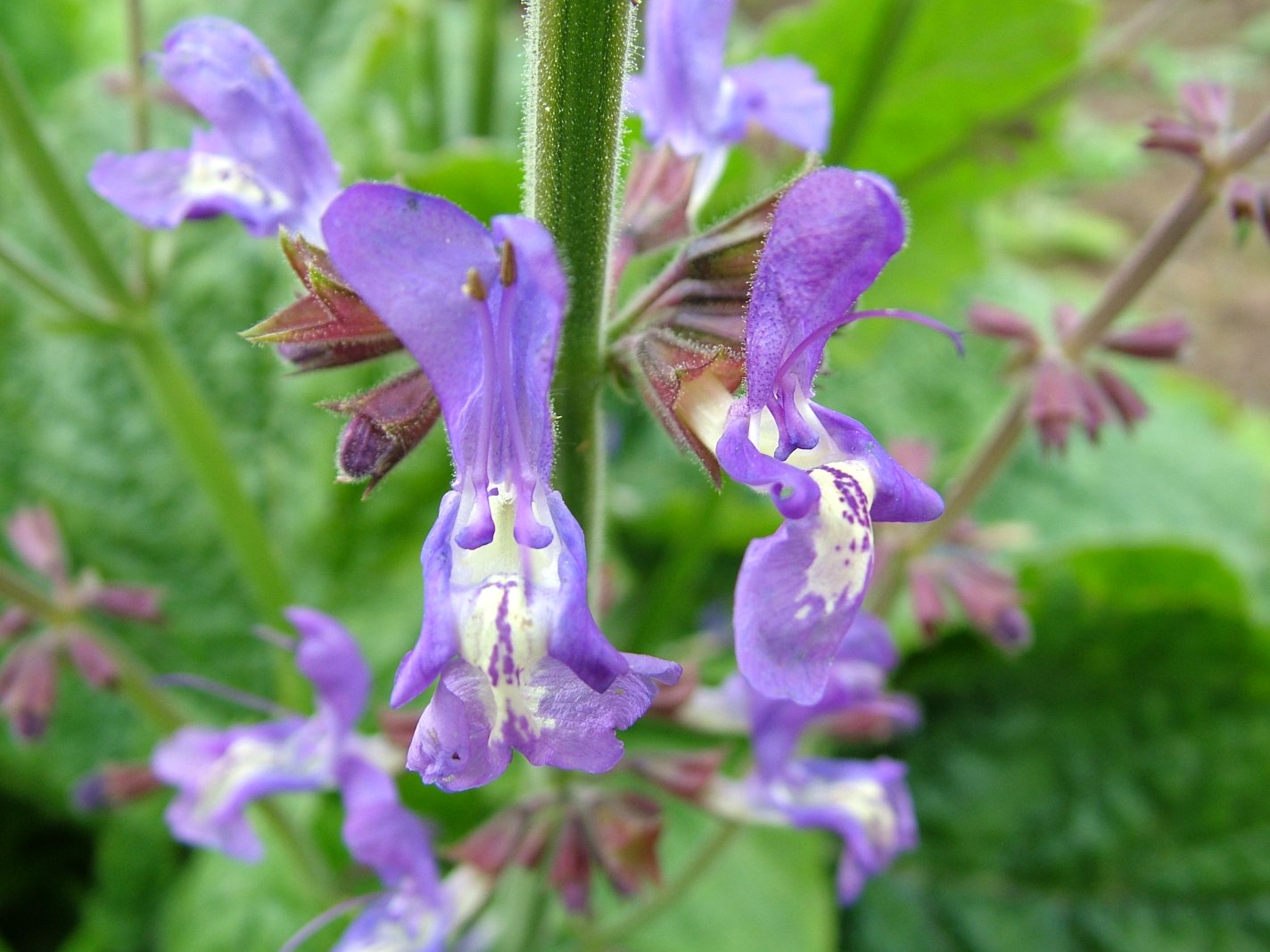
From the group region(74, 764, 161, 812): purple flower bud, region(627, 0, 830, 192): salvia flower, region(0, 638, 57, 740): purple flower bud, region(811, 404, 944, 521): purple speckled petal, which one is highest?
region(627, 0, 830, 192): salvia flower

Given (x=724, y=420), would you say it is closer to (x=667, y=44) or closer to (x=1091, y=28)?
(x=667, y=44)

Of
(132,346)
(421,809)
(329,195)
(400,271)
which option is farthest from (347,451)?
(421,809)

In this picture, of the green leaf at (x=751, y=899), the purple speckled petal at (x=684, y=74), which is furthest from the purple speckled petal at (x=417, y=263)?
the green leaf at (x=751, y=899)

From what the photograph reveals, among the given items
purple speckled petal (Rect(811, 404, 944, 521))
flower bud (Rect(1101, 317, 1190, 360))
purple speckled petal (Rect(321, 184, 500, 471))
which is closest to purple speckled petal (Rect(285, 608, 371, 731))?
purple speckled petal (Rect(321, 184, 500, 471))

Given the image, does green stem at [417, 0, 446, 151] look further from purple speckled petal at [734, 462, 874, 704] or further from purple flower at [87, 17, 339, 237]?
purple speckled petal at [734, 462, 874, 704]

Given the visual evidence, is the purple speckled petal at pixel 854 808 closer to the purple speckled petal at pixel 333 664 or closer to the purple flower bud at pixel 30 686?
the purple speckled petal at pixel 333 664

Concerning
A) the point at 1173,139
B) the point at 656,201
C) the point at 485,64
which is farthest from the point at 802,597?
the point at 485,64
